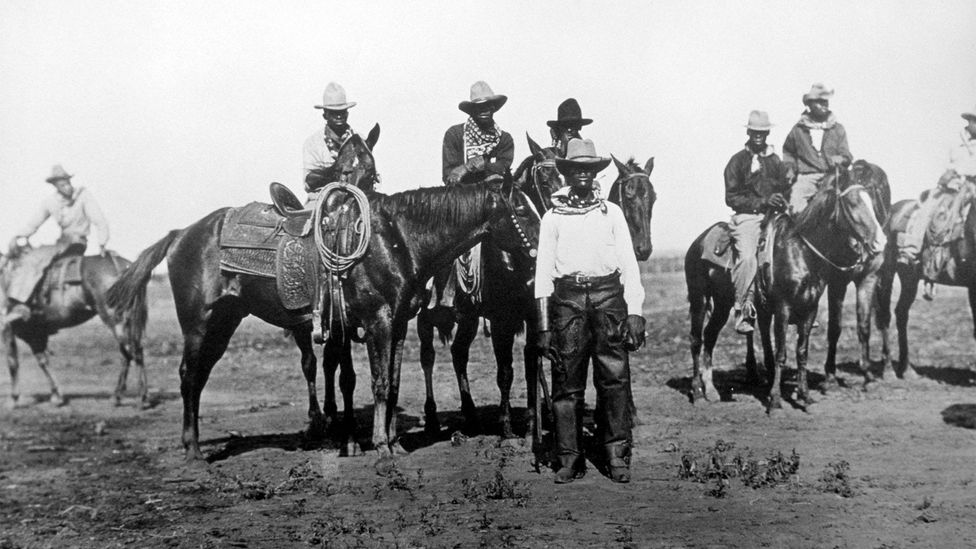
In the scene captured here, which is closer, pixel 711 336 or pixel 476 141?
pixel 476 141

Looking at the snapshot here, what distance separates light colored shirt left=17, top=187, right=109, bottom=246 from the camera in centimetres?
1133

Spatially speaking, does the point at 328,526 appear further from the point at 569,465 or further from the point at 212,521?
the point at 569,465

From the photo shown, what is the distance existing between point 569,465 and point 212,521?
258 cm

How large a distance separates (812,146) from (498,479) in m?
6.40

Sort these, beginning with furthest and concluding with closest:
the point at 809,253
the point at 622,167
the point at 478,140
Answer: the point at 809,253 < the point at 478,140 < the point at 622,167

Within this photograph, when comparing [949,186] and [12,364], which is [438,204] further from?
[12,364]

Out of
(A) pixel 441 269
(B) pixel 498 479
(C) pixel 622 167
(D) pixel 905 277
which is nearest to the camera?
(B) pixel 498 479

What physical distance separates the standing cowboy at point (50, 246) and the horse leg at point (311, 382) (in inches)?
187

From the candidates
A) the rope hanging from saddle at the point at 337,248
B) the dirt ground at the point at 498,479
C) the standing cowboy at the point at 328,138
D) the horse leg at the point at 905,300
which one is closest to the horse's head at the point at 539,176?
the rope hanging from saddle at the point at 337,248

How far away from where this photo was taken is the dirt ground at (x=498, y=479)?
5.11 meters

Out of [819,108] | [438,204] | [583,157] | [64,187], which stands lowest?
[438,204]

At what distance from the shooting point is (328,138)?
7543mm

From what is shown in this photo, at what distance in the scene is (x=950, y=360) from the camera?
11.6 meters

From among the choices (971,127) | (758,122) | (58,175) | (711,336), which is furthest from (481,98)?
(58,175)
